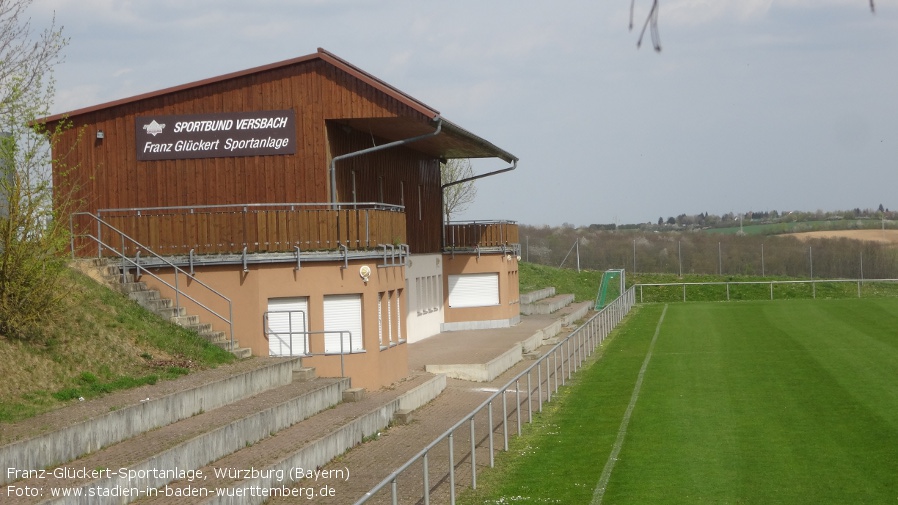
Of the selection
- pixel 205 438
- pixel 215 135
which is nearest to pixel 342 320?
pixel 215 135

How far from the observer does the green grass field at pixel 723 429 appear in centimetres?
1220

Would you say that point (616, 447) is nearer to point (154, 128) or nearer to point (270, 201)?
point (270, 201)

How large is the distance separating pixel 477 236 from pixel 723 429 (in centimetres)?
2432

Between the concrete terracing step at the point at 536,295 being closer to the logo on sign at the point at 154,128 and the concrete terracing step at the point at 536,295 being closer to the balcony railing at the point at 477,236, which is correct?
the balcony railing at the point at 477,236

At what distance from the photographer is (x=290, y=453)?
43.0 ft

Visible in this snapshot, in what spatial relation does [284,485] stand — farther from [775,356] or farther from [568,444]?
[775,356]

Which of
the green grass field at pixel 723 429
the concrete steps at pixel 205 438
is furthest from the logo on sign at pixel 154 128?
the green grass field at pixel 723 429

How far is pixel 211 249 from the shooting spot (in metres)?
21.6

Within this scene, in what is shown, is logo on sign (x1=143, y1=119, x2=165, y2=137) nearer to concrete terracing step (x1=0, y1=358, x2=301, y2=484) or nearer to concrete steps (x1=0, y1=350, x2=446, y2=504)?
concrete steps (x1=0, y1=350, x2=446, y2=504)

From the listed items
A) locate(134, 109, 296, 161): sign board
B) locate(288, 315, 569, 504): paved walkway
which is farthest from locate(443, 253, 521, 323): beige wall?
locate(134, 109, 296, 161): sign board

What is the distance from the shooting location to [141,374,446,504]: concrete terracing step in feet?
36.8

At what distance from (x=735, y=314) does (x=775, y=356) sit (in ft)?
51.4

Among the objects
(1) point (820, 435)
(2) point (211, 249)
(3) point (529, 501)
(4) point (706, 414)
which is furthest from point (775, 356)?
(3) point (529, 501)

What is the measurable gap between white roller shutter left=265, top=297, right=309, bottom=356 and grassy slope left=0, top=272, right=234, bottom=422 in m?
2.05
